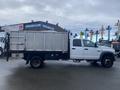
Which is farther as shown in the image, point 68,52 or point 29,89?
point 68,52

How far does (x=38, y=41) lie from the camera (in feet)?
53.4

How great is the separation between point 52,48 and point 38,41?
1.03 m

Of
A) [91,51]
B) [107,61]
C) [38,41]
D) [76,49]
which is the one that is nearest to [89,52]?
[91,51]

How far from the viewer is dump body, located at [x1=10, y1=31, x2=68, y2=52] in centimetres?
1608

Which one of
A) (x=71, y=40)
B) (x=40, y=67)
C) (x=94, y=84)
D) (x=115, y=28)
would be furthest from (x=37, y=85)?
(x=115, y=28)

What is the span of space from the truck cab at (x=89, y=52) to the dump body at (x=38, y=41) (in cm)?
66

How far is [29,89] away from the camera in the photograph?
30.1 feet

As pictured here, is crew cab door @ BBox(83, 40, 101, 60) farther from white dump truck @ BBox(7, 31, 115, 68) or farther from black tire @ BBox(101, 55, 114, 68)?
black tire @ BBox(101, 55, 114, 68)

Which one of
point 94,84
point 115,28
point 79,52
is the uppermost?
point 115,28

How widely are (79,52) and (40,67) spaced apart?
285 cm

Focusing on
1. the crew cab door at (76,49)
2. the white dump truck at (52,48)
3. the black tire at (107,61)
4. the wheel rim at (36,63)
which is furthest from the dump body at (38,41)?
the black tire at (107,61)

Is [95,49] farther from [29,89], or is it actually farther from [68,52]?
[29,89]

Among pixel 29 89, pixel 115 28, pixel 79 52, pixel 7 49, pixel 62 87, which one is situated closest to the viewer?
pixel 29 89

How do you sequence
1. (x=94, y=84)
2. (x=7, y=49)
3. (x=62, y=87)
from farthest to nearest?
(x=7, y=49)
(x=94, y=84)
(x=62, y=87)
